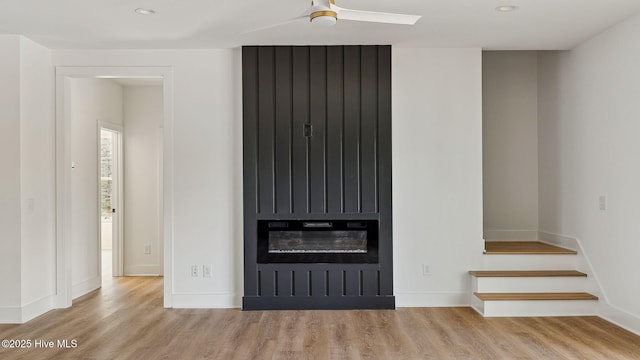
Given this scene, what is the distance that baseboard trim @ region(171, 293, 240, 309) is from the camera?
15.9ft

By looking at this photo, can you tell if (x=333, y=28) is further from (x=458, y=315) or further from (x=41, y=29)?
(x=458, y=315)

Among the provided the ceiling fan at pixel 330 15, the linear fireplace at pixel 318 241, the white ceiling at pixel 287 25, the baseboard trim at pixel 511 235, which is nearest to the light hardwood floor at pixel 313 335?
the linear fireplace at pixel 318 241

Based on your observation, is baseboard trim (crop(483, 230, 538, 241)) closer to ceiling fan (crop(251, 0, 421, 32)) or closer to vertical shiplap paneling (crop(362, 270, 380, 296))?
vertical shiplap paneling (crop(362, 270, 380, 296))

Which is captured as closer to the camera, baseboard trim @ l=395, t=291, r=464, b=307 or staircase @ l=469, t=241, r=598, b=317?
staircase @ l=469, t=241, r=598, b=317

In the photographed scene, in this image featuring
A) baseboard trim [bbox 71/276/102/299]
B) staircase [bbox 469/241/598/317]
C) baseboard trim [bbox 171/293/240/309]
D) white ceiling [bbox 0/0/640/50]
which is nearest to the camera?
white ceiling [bbox 0/0/640/50]

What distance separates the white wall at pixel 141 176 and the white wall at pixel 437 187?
140 inches

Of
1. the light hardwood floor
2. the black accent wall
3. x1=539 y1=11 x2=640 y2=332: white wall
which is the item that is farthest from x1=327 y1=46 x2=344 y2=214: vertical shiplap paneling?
x1=539 y1=11 x2=640 y2=332: white wall

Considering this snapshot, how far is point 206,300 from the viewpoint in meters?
4.87

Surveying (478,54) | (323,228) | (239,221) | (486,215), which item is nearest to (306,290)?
(323,228)

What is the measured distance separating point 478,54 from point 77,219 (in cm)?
478

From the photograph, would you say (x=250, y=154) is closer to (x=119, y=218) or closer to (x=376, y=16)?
(x=376, y=16)

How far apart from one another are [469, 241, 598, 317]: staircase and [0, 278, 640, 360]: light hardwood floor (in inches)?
5.0

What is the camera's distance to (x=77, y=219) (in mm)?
5484

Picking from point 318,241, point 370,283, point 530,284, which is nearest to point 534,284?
point 530,284
